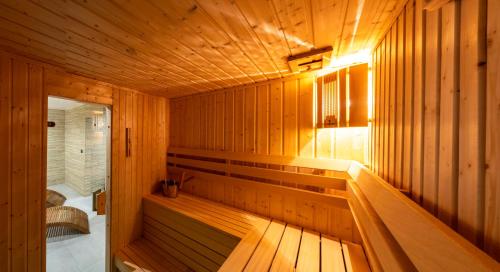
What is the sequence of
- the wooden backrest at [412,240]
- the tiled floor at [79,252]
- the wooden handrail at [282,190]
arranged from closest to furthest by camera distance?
the wooden backrest at [412,240] < the wooden handrail at [282,190] < the tiled floor at [79,252]

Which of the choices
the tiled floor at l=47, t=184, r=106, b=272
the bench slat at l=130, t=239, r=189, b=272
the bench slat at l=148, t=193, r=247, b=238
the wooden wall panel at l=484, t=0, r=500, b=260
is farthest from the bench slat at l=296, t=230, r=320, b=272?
the tiled floor at l=47, t=184, r=106, b=272

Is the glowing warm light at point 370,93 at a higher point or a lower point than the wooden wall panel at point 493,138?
higher

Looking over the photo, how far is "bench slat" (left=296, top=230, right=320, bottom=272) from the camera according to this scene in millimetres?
1759

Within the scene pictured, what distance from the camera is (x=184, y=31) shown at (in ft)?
4.89

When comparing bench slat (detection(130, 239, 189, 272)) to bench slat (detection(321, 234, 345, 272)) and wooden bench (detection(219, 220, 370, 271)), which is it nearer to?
wooden bench (detection(219, 220, 370, 271))

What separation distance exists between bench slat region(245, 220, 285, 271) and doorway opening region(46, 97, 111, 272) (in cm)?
282

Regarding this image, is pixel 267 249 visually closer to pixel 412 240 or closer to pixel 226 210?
pixel 226 210

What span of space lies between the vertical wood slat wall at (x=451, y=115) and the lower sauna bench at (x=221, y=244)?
4.11 feet

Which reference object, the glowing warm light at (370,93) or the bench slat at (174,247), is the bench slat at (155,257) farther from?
the glowing warm light at (370,93)

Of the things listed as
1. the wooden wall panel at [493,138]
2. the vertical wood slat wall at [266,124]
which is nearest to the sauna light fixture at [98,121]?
the vertical wood slat wall at [266,124]

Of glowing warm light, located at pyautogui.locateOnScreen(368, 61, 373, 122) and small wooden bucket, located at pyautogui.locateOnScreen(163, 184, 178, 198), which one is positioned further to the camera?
small wooden bucket, located at pyautogui.locateOnScreen(163, 184, 178, 198)

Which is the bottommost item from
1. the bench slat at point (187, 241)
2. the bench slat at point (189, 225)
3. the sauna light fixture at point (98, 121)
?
the bench slat at point (187, 241)

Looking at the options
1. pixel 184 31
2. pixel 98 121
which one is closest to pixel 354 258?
pixel 184 31

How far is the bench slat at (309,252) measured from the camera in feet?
5.77
